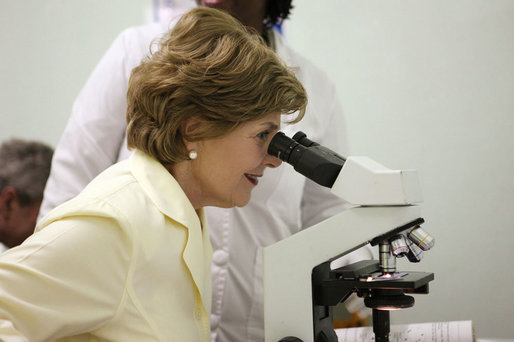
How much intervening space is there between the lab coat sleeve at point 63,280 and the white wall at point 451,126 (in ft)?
5.02

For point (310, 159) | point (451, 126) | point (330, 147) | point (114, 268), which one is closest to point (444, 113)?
point (451, 126)

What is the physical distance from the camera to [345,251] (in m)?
0.99

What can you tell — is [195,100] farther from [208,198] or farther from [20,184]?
[20,184]

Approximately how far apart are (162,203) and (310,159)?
28 cm

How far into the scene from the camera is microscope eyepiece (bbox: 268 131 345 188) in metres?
1.00

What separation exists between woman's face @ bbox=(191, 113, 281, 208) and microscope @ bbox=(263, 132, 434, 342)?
0.09 meters

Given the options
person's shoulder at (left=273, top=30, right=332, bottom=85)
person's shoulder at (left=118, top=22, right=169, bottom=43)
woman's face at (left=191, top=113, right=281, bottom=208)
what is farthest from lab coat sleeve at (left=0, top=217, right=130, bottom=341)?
person's shoulder at (left=273, top=30, right=332, bottom=85)

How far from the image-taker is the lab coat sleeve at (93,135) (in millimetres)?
1459

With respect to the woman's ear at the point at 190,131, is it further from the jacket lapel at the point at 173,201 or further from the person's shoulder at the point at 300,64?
the person's shoulder at the point at 300,64

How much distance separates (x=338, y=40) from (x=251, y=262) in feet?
4.04

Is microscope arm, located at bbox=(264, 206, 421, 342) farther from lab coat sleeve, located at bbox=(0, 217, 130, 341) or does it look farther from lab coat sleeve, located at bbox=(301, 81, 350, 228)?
lab coat sleeve, located at bbox=(301, 81, 350, 228)

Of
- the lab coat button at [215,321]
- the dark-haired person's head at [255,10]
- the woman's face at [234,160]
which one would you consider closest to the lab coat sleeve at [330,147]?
the dark-haired person's head at [255,10]

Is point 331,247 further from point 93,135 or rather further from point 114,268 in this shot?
point 93,135

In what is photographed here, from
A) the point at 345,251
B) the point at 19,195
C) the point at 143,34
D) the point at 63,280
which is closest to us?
the point at 63,280
